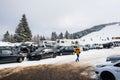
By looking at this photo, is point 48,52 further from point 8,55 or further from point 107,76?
point 107,76

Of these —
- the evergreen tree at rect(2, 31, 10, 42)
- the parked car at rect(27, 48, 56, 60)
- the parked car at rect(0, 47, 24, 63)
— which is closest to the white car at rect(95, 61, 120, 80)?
the parked car at rect(0, 47, 24, 63)

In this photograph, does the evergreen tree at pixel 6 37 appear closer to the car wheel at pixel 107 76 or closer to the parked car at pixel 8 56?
the parked car at pixel 8 56

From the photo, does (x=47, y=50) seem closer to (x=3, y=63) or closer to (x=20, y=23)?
(x=3, y=63)

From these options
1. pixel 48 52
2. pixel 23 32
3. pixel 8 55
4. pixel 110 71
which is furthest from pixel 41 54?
pixel 23 32

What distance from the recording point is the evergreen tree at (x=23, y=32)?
87.0 meters

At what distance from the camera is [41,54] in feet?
103

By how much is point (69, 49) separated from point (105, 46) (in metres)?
25.4

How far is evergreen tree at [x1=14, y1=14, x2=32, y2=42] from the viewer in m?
87.0

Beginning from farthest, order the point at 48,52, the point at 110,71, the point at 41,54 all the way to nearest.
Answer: the point at 48,52 < the point at 41,54 < the point at 110,71

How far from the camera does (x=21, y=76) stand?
19.4 m

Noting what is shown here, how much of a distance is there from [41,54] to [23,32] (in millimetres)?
56624

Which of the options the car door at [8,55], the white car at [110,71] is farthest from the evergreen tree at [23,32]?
the white car at [110,71]

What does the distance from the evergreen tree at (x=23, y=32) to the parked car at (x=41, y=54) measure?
179ft

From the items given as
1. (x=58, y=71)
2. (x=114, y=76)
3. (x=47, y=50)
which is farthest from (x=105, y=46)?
(x=114, y=76)
